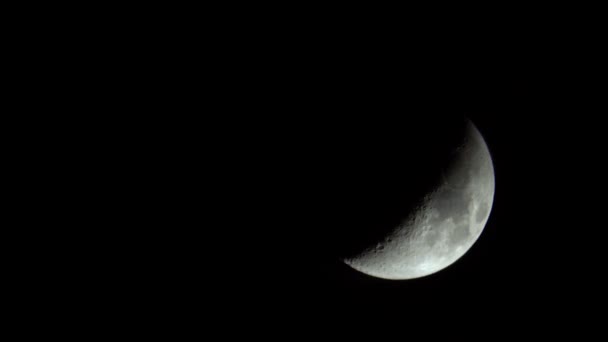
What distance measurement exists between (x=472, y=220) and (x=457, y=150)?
1.60ft

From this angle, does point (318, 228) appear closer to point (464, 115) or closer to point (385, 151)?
point (385, 151)

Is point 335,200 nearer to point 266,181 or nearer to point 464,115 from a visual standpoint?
point 266,181

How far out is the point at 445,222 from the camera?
8.65ft

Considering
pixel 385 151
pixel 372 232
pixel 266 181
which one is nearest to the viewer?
pixel 385 151

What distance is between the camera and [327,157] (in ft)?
8.21

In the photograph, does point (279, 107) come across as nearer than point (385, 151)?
No

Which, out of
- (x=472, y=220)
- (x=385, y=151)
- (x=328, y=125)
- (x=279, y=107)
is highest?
(x=279, y=107)

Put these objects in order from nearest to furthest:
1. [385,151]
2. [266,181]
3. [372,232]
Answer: [385,151], [372,232], [266,181]

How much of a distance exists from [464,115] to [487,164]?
1.27 ft

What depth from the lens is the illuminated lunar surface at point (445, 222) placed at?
2631mm

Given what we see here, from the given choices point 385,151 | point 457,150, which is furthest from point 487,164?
point 385,151

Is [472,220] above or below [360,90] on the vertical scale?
below

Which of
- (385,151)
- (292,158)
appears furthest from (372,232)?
(292,158)

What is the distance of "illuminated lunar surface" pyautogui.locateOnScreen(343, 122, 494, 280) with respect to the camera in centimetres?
263
